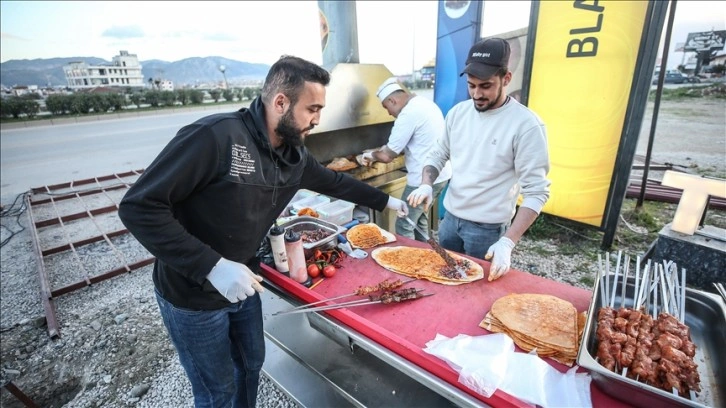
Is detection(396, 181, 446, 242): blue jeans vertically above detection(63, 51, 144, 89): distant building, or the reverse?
detection(63, 51, 144, 89): distant building

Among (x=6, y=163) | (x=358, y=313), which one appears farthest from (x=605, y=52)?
(x=6, y=163)

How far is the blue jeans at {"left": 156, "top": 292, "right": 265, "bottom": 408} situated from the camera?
1.69 m

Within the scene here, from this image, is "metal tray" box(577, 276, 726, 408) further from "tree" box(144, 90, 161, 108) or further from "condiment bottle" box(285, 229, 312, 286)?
"tree" box(144, 90, 161, 108)

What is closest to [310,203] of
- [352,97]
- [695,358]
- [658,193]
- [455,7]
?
Result: [352,97]

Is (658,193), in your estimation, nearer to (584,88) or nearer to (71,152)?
(584,88)

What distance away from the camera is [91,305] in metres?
3.76

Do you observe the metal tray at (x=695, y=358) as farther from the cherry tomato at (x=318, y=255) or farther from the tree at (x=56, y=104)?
the tree at (x=56, y=104)

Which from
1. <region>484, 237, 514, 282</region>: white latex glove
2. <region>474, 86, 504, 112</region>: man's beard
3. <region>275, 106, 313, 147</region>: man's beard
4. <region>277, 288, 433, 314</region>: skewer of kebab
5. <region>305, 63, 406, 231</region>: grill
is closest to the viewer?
<region>275, 106, 313, 147</region>: man's beard

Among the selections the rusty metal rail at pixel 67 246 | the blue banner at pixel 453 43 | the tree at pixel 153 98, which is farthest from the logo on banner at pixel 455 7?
the tree at pixel 153 98

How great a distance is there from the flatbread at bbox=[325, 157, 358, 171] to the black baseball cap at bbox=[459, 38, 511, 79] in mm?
2705

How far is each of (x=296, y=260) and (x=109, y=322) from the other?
9.48 feet

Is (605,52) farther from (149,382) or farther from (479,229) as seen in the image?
(149,382)

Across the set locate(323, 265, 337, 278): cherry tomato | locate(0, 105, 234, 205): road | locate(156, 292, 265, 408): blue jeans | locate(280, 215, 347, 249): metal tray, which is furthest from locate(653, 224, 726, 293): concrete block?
locate(0, 105, 234, 205): road

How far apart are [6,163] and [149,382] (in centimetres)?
1243
